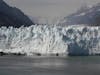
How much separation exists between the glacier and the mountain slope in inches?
2439

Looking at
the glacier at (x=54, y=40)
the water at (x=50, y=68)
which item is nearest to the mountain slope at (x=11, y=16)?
the glacier at (x=54, y=40)

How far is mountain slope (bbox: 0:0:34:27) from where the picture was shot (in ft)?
506

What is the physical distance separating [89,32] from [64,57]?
261 inches

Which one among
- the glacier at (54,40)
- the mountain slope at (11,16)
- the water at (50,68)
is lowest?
the water at (50,68)

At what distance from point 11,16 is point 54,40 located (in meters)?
84.7

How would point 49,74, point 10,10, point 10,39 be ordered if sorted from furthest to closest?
point 10,10
point 10,39
point 49,74

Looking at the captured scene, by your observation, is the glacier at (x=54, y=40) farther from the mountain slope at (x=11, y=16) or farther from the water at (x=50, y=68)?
the mountain slope at (x=11, y=16)

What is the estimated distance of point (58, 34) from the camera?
80.1m

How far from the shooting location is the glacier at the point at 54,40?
80.2 meters

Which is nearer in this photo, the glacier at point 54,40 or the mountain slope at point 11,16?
the glacier at point 54,40

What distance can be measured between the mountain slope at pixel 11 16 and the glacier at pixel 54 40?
2439 inches

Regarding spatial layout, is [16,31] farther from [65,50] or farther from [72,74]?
[72,74]

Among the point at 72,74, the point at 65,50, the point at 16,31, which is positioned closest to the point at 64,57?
the point at 65,50

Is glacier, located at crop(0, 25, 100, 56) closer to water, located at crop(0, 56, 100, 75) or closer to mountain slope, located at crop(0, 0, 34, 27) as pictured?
water, located at crop(0, 56, 100, 75)
